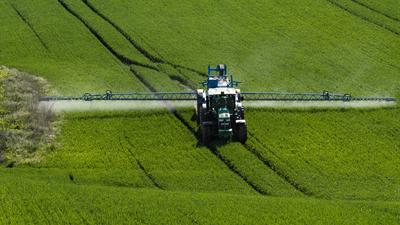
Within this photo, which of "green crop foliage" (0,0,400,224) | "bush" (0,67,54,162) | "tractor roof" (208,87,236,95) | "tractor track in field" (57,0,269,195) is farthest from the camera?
"tractor roof" (208,87,236,95)

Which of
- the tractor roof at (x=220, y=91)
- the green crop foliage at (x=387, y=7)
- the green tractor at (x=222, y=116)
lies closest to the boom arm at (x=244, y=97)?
the green tractor at (x=222, y=116)

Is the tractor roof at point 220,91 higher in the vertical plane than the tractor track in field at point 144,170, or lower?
higher

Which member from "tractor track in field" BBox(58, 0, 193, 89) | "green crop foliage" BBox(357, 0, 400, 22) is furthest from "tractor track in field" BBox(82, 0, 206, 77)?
"green crop foliage" BBox(357, 0, 400, 22)

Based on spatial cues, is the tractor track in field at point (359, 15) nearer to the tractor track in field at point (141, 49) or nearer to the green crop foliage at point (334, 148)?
the green crop foliage at point (334, 148)

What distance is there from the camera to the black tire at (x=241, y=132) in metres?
38.7

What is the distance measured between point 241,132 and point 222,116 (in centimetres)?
157

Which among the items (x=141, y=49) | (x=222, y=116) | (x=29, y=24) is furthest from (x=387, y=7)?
(x=29, y=24)

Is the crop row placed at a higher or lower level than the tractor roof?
lower

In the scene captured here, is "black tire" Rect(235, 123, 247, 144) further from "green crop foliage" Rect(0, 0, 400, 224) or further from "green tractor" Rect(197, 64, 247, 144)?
"green crop foliage" Rect(0, 0, 400, 224)

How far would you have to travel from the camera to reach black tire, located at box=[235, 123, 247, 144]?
127 ft

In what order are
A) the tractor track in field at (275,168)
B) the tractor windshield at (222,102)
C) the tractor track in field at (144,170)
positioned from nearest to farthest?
the tractor track in field at (275,168) < the tractor track in field at (144,170) < the tractor windshield at (222,102)

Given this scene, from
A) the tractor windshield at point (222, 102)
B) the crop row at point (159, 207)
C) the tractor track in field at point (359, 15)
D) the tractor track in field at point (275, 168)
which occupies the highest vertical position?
the tractor track in field at point (359, 15)

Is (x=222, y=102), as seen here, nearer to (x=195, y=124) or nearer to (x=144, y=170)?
(x=195, y=124)

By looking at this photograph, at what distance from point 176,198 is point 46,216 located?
20.8ft
